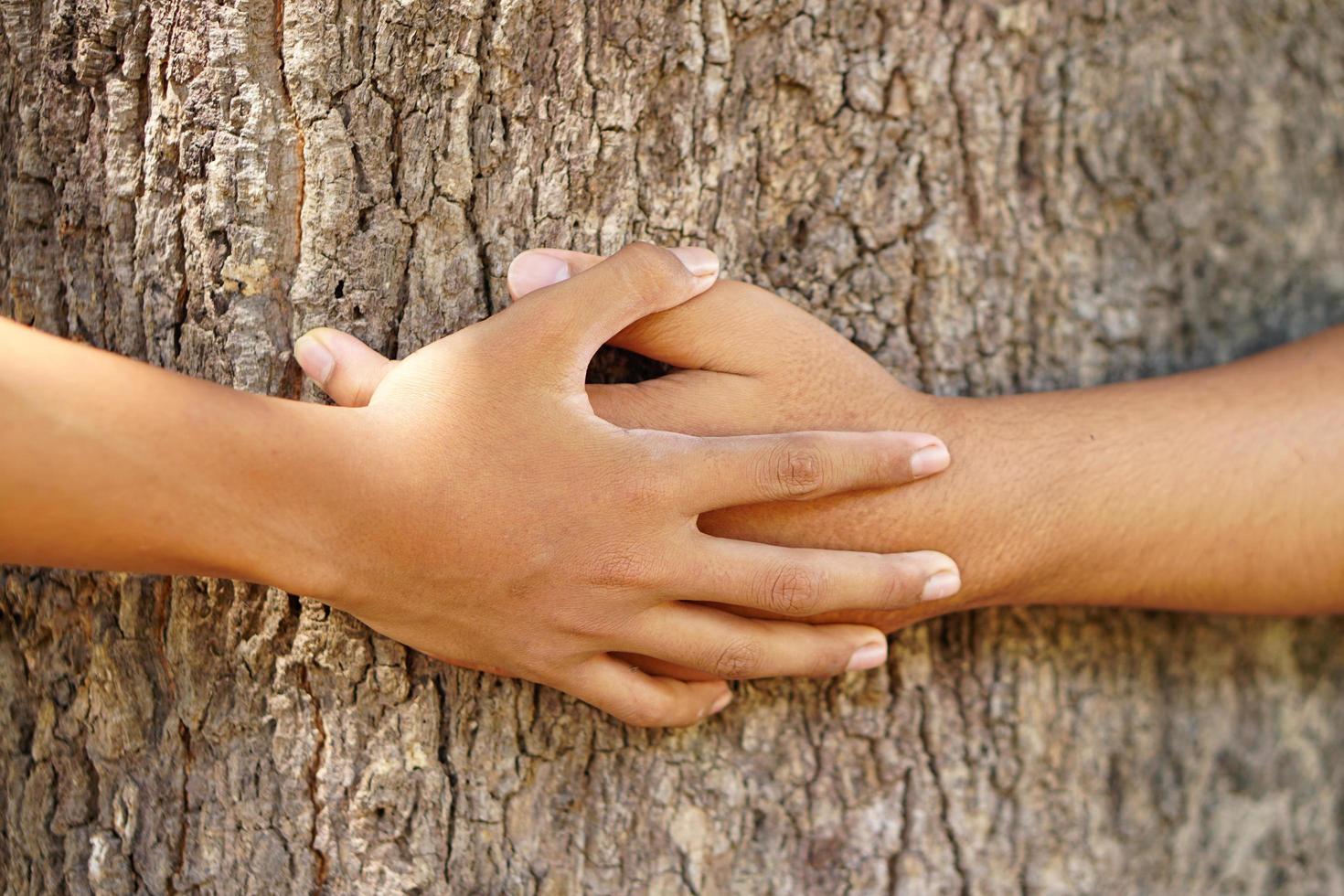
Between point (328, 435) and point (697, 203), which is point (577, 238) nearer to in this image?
point (697, 203)

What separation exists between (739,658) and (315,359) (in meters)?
0.65

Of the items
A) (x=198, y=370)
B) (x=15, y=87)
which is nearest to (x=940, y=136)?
(x=198, y=370)

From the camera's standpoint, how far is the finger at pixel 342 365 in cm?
122

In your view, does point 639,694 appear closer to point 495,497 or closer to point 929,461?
point 495,497

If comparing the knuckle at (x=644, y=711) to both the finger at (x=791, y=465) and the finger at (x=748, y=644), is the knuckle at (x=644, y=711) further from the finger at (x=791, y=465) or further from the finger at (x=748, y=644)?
the finger at (x=791, y=465)

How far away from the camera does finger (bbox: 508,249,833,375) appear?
1.25 metres

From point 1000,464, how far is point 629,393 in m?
0.48

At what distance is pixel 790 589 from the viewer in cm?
119

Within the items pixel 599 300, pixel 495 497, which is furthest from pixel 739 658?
pixel 599 300

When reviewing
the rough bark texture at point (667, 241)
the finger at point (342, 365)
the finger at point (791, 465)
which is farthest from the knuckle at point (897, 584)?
the finger at point (342, 365)

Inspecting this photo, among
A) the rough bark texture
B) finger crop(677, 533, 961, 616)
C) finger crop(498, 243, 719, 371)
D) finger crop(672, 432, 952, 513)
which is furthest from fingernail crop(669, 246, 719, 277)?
finger crop(677, 533, 961, 616)

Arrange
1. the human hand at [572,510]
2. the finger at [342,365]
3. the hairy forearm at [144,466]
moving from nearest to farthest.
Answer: the hairy forearm at [144,466]
the human hand at [572,510]
the finger at [342,365]

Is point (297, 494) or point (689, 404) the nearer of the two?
point (297, 494)

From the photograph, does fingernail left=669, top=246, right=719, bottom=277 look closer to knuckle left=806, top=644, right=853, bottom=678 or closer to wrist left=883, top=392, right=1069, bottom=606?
wrist left=883, top=392, right=1069, bottom=606
